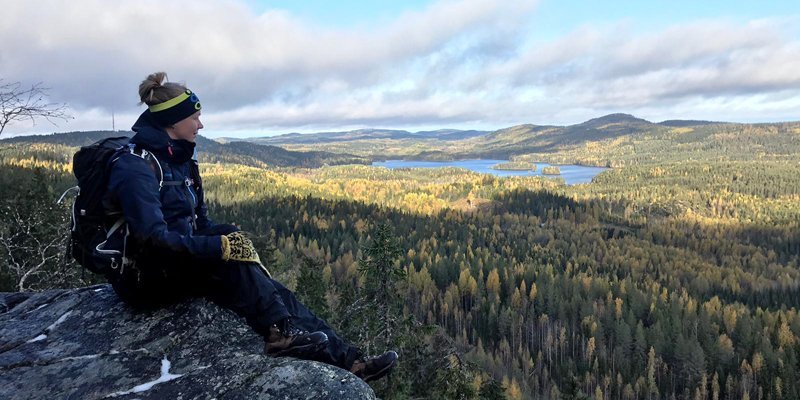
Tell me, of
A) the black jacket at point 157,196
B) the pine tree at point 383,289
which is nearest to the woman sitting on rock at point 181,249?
the black jacket at point 157,196

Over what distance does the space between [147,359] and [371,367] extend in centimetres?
316

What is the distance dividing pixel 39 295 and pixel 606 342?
111545 millimetres

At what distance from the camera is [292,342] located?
22.0 feet

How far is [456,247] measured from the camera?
146125mm

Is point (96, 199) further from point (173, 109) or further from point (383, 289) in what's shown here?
point (383, 289)

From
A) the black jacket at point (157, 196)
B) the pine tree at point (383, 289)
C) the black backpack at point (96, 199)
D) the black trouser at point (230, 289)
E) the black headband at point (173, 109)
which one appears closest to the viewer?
the black jacket at point (157, 196)

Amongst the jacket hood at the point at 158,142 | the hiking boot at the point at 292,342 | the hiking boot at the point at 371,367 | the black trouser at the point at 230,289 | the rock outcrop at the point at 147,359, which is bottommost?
the hiking boot at the point at 371,367

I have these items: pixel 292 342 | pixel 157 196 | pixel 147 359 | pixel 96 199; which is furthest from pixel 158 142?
pixel 292 342

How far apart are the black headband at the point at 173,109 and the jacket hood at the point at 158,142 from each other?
0.12 meters

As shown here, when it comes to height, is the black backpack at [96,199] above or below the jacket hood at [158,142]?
below

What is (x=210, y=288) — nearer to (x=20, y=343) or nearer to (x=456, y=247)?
(x=20, y=343)

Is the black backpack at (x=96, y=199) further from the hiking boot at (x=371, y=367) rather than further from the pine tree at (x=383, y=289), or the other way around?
the pine tree at (x=383, y=289)

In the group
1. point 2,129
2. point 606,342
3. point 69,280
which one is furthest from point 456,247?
point 2,129

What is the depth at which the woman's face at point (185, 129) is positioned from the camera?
7172mm
